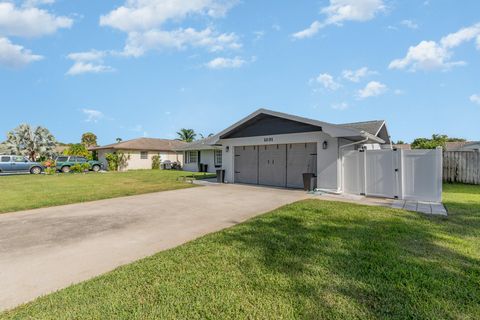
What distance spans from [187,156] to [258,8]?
1781 cm

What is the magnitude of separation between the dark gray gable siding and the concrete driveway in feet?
12.5

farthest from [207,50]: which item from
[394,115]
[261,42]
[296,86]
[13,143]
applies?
[13,143]

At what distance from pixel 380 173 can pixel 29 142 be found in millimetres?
38134

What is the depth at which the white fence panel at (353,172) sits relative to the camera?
9.64 metres

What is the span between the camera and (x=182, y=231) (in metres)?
5.29

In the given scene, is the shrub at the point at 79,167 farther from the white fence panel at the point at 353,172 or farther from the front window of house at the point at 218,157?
the white fence panel at the point at 353,172

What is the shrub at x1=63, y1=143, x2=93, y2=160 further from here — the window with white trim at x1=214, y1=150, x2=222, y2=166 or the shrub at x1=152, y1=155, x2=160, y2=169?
the window with white trim at x1=214, y1=150, x2=222, y2=166

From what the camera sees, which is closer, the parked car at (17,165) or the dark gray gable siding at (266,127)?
the dark gray gable siding at (266,127)

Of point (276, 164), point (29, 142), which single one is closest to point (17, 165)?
point (29, 142)

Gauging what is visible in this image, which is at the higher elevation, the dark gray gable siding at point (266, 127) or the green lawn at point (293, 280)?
the dark gray gable siding at point (266, 127)

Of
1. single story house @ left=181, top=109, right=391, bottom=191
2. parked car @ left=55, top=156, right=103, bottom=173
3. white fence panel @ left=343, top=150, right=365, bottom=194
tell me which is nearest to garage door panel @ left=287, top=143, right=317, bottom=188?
single story house @ left=181, top=109, right=391, bottom=191

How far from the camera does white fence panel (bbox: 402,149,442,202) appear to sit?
26.3 feet

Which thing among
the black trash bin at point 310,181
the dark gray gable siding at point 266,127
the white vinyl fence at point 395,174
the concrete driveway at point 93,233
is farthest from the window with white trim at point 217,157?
the white vinyl fence at point 395,174

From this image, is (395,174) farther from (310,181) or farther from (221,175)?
(221,175)
